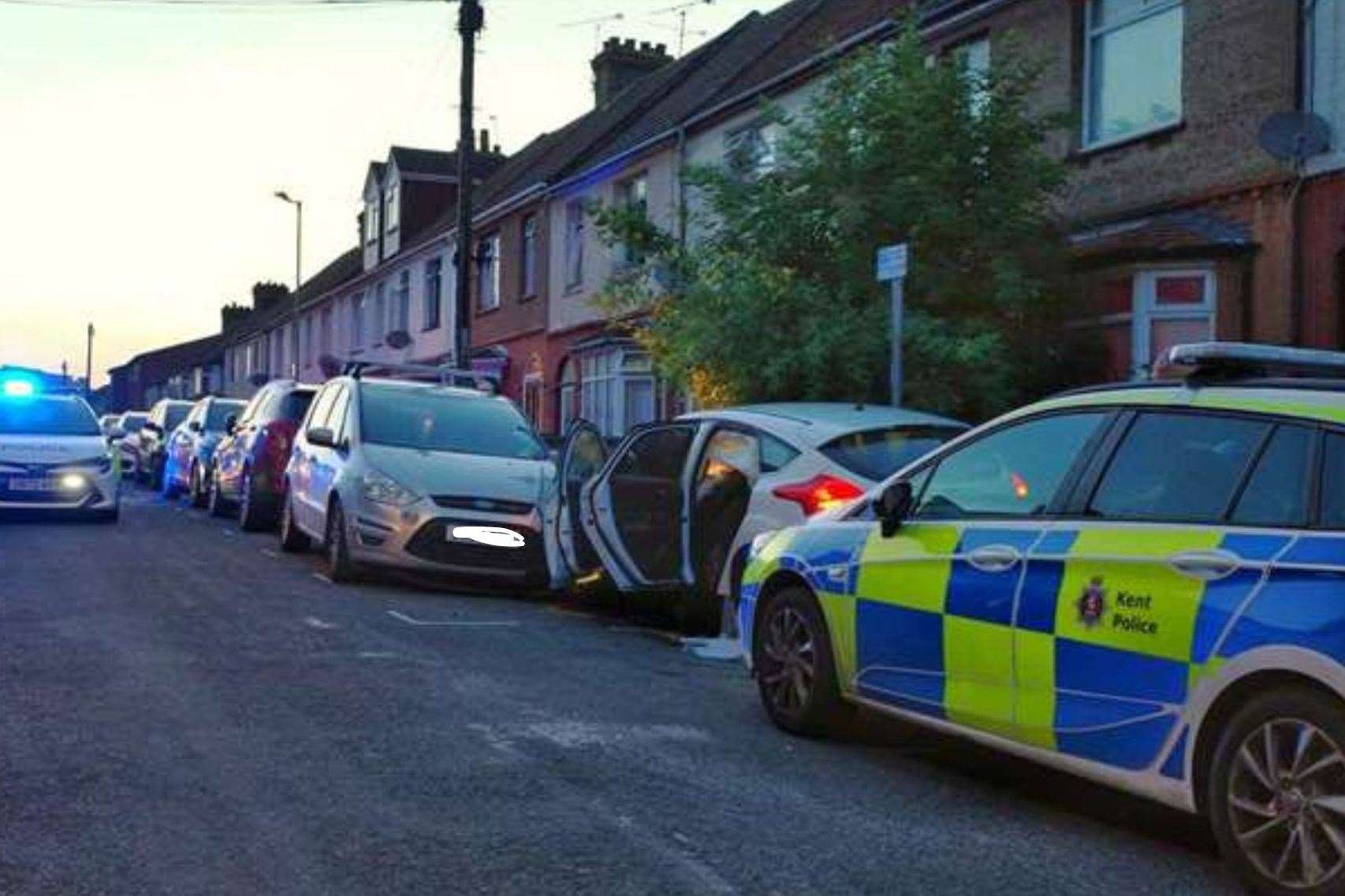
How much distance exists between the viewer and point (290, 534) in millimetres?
14375

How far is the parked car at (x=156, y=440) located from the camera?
27.0 meters

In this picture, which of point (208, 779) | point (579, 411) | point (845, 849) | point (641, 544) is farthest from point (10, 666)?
point (579, 411)

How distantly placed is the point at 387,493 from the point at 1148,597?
7798mm

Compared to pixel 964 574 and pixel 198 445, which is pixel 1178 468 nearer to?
pixel 964 574

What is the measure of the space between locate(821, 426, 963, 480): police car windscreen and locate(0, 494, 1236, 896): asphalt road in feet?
4.35

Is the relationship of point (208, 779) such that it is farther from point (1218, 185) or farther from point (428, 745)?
point (1218, 185)

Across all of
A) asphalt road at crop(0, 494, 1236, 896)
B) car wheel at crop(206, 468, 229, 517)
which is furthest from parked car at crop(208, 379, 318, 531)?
asphalt road at crop(0, 494, 1236, 896)

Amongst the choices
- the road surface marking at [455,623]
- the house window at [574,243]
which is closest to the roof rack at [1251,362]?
the road surface marking at [455,623]

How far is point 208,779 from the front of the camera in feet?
18.2

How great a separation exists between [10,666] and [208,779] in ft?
8.82

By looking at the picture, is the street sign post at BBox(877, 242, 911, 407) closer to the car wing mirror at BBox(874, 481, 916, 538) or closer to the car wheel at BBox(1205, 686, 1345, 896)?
the car wing mirror at BBox(874, 481, 916, 538)

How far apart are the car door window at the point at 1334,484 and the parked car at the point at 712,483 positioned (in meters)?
3.55

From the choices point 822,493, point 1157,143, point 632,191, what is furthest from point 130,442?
point 822,493

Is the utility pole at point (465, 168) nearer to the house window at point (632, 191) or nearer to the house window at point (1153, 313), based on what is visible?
the house window at point (632, 191)
